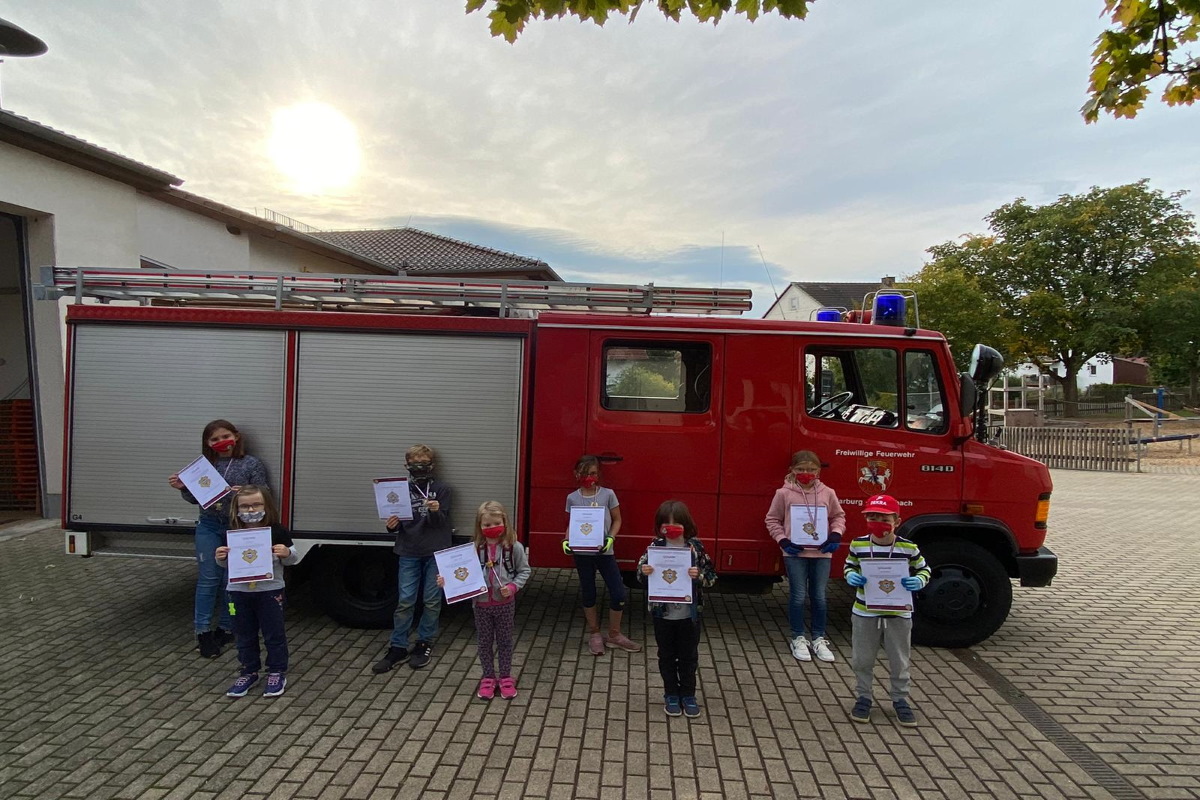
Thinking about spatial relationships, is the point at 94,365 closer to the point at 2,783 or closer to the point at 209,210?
the point at 2,783

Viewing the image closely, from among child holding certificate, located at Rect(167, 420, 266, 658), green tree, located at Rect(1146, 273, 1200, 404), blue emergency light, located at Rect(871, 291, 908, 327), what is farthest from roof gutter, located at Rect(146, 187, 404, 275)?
green tree, located at Rect(1146, 273, 1200, 404)

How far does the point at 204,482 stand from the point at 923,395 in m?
5.21

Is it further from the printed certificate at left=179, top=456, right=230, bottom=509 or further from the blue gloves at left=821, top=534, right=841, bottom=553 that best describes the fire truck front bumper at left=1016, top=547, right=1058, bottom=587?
the printed certificate at left=179, top=456, right=230, bottom=509

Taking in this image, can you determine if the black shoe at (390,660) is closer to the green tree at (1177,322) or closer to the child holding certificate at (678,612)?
the child holding certificate at (678,612)

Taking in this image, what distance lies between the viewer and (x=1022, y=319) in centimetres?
3394

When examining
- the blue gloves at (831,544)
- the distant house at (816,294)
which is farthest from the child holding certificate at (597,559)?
the distant house at (816,294)

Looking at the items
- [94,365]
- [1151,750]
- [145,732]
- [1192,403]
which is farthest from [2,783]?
[1192,403]

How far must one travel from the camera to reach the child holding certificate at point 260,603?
404 centimetres

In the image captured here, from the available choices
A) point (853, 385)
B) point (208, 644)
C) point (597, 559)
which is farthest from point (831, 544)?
point (208, 644)

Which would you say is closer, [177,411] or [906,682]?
[906,682]

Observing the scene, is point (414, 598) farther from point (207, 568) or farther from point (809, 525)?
point (809, 525)

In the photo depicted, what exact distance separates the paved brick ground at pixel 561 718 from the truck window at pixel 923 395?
1.75m

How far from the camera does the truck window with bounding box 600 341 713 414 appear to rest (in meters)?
4.85

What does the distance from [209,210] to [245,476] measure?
9304 mm
